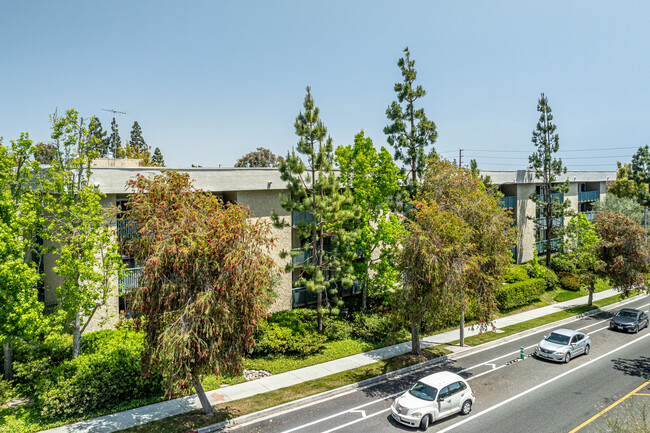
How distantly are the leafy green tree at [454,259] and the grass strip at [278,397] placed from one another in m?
2.53

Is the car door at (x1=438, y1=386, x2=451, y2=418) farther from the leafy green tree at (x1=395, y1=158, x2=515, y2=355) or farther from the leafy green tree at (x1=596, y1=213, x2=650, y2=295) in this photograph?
the leafy green tree at (x1=596, y1=213, x2=650, y2=295)

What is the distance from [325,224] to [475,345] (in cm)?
1212

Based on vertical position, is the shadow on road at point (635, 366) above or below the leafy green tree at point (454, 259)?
below

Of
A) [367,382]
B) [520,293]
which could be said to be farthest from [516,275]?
[367,382]

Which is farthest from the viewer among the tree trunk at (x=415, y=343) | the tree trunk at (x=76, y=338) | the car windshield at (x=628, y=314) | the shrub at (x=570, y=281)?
the shrub at (x=570, y=281)

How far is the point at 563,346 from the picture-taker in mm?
22938

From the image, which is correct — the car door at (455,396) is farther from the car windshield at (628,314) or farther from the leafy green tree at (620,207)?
the leafy green tree at (620,207)

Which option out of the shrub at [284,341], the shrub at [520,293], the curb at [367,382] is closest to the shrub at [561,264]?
the shrub at [520,293]

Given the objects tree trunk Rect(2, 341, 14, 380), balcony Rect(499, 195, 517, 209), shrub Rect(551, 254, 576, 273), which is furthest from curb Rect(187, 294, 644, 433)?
balcony Rect(499, 195, 517, 209)

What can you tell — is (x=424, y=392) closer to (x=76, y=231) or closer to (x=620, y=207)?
(x=76, y=231)

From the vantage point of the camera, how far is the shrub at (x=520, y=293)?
33.3 m

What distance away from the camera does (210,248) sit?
13633mm

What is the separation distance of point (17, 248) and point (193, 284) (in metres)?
7.59

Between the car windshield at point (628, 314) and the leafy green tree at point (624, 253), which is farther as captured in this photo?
the leafy green tree at point (624, 253)
